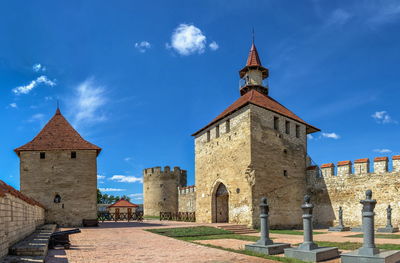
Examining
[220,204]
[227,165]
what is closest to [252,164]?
[227,165]

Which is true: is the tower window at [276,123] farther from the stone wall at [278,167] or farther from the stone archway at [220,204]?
the stone archway at [220,204]

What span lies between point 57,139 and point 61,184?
3092 mm

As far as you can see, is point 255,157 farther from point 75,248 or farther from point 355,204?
point 75,248

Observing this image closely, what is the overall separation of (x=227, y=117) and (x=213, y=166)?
350cm

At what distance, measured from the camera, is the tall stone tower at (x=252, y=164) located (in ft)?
66.3

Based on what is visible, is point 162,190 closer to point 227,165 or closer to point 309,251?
point 227,165

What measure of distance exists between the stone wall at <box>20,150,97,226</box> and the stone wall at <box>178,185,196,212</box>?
13.6 meters

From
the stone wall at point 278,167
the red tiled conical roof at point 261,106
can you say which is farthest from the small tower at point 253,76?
the stone wall at point 278,167

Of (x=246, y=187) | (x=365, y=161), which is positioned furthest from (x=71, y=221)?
(x=365, y=161)

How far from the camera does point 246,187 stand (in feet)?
66.2

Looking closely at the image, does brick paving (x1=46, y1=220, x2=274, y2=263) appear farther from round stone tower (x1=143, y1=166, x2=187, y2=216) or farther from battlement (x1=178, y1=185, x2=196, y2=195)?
round stone tower (x1=143, y1=166, x2=187, y2=216)

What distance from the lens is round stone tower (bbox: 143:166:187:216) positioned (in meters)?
42.1

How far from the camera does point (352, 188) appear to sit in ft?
69.2

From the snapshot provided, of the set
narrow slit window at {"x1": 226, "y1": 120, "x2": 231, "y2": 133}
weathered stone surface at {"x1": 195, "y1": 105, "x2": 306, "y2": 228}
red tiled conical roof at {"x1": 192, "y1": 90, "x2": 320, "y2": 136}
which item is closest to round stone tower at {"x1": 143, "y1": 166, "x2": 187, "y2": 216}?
red tiled conical roof at {"x1": 192, "y1": 90, "x2": 320, "y2": 136}
